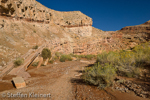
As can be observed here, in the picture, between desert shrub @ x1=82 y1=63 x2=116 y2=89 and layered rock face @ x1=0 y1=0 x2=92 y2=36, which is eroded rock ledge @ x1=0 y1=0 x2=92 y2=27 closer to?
layered rock face @ x1=0 y1=0 x2=92 y2=36

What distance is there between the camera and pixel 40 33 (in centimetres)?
2080

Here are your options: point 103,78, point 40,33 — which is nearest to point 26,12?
point 40,33

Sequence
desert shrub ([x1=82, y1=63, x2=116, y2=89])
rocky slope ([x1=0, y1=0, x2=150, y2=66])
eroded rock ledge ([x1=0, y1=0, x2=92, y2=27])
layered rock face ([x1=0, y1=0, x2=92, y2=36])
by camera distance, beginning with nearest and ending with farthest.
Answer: desert shrub ([x1=82, y1=63, x2=116, y2=89])
rocky slope ([x1=0, y1=0, x2=150, y2=66])
eroded rock ledge ([x1=0, y1=0, x2=92, y2=27])
layered rock face ([x1=0, y1=0, x2=92, y2=36])

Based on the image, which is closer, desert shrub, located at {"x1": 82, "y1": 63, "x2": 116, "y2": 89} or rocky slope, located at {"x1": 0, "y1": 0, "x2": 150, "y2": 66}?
desert shrub, located at {"x1": 82, "y1": 63, "x2": 116, "y2": 89}

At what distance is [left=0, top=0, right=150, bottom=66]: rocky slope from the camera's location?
45.0ft

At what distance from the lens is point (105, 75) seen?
4297 mm

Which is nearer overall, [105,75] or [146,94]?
[146,94]

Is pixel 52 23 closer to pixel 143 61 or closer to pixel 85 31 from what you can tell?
pixel 85 31

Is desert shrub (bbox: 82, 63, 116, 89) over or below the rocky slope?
below

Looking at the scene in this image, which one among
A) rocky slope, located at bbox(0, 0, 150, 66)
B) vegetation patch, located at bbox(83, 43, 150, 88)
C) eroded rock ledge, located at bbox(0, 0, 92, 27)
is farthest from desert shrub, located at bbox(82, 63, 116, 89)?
eroded rock ledge, located at bbox(0, 0, 92, 27)

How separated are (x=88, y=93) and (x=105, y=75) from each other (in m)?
1.22

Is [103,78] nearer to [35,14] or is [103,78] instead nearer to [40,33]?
[40,33]

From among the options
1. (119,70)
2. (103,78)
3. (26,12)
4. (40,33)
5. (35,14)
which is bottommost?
(103,78)

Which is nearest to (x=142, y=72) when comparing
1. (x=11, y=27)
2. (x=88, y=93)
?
(x=88, y=93)
